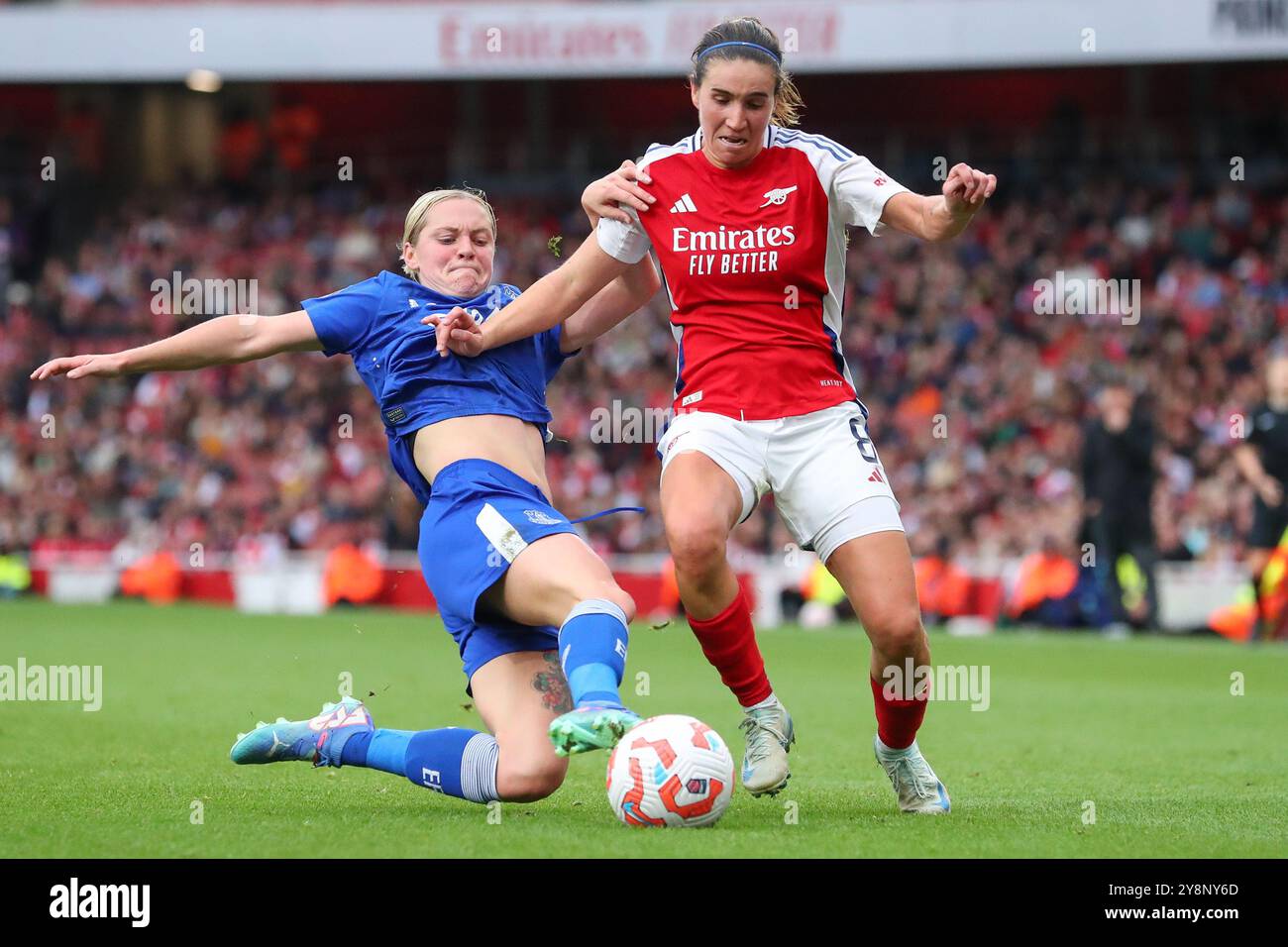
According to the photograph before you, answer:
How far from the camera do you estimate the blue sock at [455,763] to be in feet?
18.1

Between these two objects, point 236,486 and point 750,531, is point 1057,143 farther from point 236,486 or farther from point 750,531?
point 236,486

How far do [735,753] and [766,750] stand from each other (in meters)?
1.78

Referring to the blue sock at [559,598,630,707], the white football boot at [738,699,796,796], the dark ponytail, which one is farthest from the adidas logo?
the white football boot at [738,699,796,796]

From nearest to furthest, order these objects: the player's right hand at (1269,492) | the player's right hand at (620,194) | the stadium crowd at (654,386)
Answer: the player's right hand at (620,194) < the player's right hand at (1269,492) < the stadium crowd at (654,386)

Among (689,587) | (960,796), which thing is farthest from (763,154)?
(960,796)

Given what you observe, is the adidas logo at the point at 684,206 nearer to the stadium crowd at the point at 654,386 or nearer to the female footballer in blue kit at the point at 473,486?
the female footballer in blue kit at the point at 473,486

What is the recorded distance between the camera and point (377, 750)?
585 centimetres

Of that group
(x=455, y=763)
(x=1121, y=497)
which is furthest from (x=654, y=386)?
(x=455, y=763)

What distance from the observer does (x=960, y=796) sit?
6.10m

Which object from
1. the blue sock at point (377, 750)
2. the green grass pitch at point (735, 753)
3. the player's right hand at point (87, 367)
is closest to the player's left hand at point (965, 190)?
the green grass pitch at point (735, 753)

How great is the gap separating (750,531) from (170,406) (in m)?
8.80

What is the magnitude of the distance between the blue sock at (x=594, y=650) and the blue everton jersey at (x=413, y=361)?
0.97 metres

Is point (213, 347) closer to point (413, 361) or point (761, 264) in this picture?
point (413, 361)

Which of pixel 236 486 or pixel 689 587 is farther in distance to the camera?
pixel 236 486
